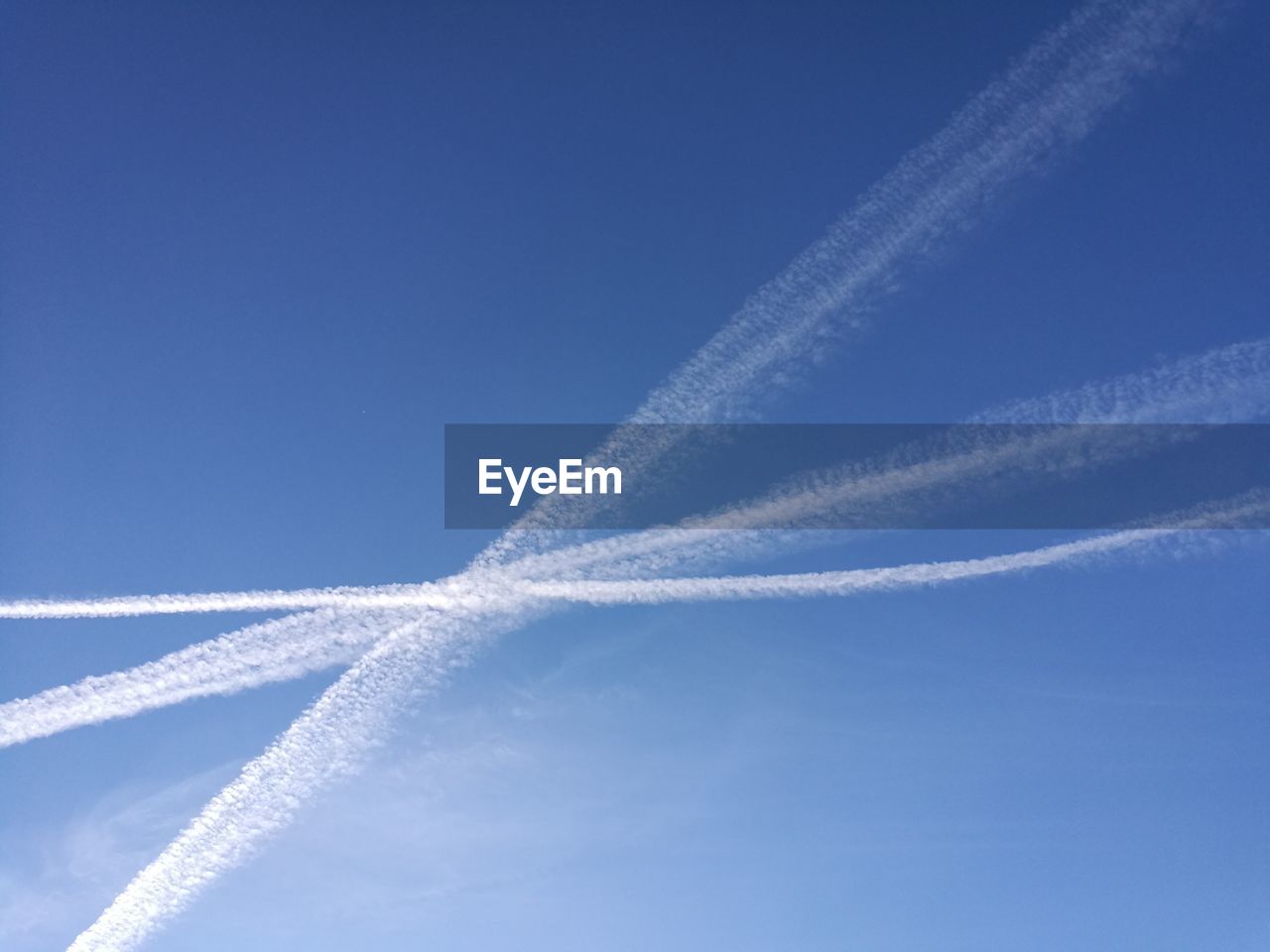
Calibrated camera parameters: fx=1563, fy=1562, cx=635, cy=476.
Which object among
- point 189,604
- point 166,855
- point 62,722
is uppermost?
point 189,604

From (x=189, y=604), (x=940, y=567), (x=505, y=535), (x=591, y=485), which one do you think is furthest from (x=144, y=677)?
(x=940, y=567)

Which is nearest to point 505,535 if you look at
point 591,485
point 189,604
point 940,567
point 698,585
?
point 591,485

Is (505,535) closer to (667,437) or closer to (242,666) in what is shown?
(667,437)

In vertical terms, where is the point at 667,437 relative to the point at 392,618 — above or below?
above

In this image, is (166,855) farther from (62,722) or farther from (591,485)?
(591,485)

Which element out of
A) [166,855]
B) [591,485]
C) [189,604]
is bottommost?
[166,855]

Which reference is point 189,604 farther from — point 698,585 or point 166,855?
point 698,585

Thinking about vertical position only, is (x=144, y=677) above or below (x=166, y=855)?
above
